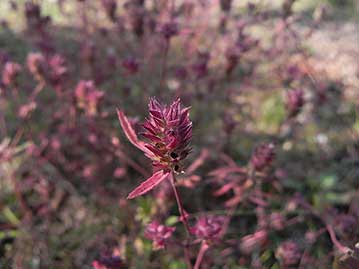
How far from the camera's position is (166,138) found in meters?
1.04

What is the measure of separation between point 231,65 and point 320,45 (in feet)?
6.06

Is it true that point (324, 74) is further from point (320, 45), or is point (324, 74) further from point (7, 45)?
point (7, 45)

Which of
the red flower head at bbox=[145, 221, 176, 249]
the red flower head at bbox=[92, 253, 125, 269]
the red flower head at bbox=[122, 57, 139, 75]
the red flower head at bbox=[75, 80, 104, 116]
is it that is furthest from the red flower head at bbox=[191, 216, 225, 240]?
the red flower head at bbox=[122, 57, 139, 75]

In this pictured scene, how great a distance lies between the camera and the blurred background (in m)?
2.14

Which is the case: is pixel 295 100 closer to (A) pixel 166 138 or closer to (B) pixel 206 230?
(B) pixel 206 230

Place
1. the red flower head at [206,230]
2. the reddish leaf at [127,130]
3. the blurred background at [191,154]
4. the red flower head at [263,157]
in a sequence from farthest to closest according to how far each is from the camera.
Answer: the blurred background at [191,154] → the red flower head at [263,157] → the red flower head at [206,230] → the reddish leaf at [127,130]

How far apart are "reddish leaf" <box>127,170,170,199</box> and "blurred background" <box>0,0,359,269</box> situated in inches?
24.9

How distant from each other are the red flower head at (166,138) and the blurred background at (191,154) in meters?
0.65

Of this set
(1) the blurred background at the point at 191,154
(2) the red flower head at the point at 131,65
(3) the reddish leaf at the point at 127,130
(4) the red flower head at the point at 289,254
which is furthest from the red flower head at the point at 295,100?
(3) the reddish leaf at the point at 127,130

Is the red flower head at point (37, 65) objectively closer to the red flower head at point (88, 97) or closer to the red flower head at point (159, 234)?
the red flower head at point (88, 97)

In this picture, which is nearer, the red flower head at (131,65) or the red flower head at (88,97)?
the red flower head at (88,97)

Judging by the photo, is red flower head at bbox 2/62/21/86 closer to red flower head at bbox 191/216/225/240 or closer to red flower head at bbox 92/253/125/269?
red flower head at bbox 92/253/125/269

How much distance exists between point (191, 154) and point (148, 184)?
5.47ft

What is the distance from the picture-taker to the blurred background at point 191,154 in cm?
214
